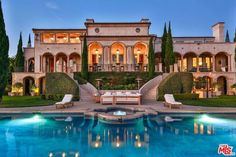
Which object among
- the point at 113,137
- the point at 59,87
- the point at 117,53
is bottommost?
the point at 113,137

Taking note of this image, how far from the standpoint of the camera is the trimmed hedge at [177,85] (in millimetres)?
18469

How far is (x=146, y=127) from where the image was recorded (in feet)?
29.7

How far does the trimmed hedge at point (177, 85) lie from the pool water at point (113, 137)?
7.58 m

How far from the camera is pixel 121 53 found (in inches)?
1171

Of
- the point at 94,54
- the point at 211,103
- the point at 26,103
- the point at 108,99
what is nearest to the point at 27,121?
the point at 26,103

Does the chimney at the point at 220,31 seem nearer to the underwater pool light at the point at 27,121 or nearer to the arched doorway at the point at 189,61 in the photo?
the arched doorway at the point at 189,61

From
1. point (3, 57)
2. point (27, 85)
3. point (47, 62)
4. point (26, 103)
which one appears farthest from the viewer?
point (47, 62)

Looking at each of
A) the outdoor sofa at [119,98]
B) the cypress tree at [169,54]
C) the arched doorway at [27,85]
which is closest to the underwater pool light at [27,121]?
the outdoor sofa at [119,98]

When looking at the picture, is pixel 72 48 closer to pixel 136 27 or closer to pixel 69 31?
pixel 69 31

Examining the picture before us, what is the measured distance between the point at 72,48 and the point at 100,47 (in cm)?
440

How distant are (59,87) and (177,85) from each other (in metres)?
12.3

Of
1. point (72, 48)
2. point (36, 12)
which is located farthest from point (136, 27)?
point (36, 12)

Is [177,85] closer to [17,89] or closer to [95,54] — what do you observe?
[95,54]

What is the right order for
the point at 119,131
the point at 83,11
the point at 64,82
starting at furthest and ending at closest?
the point at 83,11, the point at 64,82, the point at 119,131
